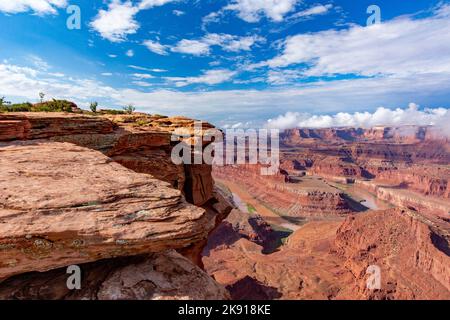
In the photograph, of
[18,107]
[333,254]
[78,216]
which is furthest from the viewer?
[333,254]

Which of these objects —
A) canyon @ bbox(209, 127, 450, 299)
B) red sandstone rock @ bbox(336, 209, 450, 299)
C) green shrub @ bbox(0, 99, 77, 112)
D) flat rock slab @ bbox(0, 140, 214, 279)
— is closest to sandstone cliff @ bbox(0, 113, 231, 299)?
flat rock slab @ bbox(0, 140, 214, 279)

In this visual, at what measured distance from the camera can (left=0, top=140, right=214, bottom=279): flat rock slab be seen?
855cm

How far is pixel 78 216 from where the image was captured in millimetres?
9008

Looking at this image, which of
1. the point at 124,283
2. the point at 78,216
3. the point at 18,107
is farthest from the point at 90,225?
the point at 18,107

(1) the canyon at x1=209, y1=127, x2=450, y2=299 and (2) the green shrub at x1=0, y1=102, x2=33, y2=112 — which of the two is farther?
(1) the canyon at x1=209, y1=127, x2=450, y2=299

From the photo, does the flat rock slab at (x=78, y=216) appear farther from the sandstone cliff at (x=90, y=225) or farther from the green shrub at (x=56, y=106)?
the green shrub at (x=56, y=106)

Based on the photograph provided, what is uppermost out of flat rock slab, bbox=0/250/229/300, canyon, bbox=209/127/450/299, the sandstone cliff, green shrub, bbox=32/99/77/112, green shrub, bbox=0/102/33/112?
green shrub, bbox=32/99/77/112

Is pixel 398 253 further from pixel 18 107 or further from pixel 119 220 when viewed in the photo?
pixel 18 107

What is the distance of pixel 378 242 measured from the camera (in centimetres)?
5725

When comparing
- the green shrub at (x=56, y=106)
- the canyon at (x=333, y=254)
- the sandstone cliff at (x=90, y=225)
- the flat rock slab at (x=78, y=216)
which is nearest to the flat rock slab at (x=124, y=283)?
the sandstone cliff at (x=90, y=225)

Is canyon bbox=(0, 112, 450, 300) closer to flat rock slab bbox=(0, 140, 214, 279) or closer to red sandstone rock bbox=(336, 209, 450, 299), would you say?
flat rock slab bbox=(0, 140, 214, 279)

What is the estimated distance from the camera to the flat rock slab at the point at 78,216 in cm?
855
